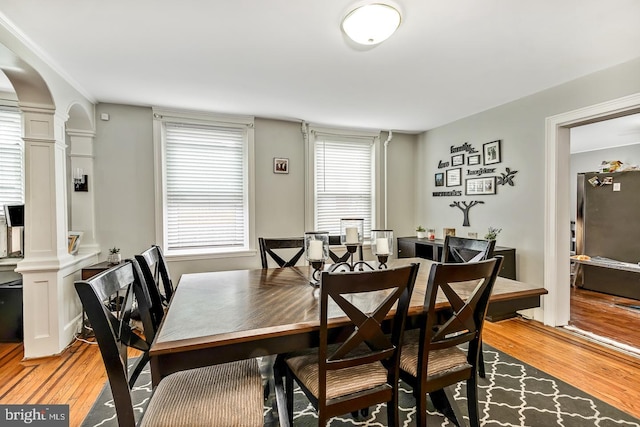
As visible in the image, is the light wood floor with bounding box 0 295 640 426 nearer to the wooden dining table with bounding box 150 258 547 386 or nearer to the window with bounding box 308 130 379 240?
the wooden dining table with bounding box 150 258 547 386

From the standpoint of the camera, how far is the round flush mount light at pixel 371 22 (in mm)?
1805

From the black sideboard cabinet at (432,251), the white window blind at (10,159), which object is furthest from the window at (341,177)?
the white window blind at (10,159)

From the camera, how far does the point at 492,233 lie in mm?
3654

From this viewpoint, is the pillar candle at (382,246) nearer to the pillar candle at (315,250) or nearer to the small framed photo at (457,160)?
the pillar candle at (315,250)

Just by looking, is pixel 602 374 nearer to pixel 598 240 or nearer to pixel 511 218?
pixel 511 218

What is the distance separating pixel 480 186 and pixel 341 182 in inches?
71.6

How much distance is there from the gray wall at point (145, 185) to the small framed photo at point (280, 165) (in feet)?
0.15

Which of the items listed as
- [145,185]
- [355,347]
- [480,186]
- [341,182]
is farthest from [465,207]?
[145,185]

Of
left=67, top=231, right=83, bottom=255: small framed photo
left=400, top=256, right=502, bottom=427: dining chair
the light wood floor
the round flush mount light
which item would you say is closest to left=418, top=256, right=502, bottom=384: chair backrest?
left=400, top=256, right=502, bottom=427: dining chair

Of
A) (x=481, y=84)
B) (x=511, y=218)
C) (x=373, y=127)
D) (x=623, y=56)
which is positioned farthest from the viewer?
(x=373, y=127)

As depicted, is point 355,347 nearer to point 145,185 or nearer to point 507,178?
point 507,178

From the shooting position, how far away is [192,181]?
3.88 metres

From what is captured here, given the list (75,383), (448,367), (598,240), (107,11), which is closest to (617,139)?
(598,240)

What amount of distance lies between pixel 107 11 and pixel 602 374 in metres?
4.13
